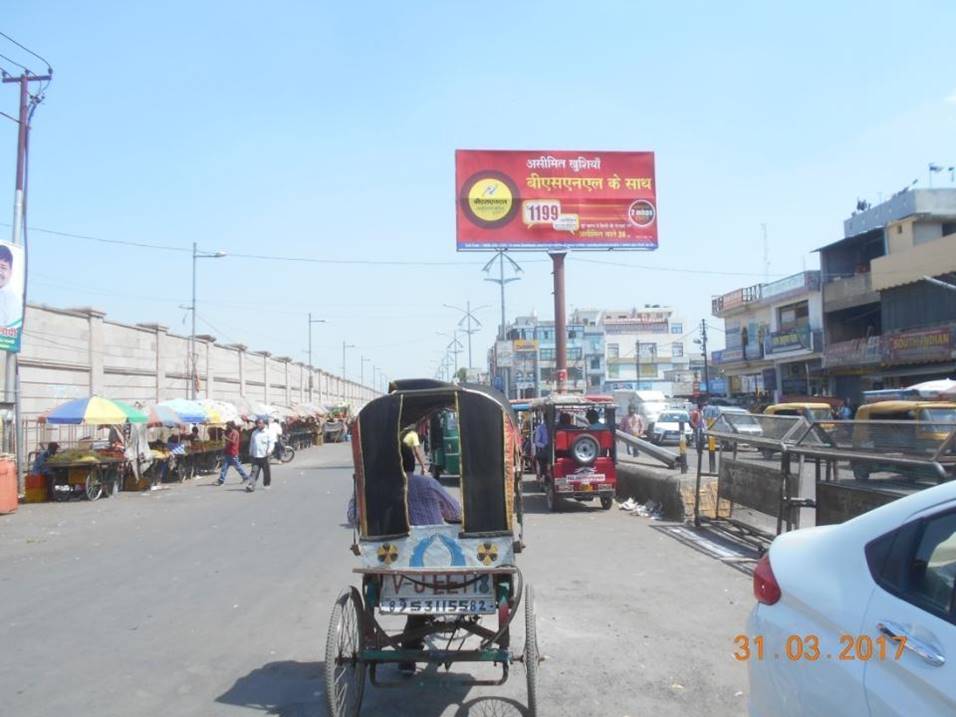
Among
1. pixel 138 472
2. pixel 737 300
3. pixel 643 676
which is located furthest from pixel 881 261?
pixel 643 676

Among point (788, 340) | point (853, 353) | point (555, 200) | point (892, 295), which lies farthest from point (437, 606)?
point (788, 340)

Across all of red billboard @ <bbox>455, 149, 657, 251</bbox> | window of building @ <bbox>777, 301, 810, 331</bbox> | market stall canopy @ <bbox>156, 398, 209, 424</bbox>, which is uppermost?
red billboard @ <bbox>455, 149, 657, 251</bbox>

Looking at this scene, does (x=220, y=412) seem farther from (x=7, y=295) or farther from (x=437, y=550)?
(x=437, y=550)

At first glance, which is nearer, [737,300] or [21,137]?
[21,137]

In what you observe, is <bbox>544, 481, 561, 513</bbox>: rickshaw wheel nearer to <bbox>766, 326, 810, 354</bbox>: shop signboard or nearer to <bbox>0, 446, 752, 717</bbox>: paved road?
<bbox>0, 446, 752, 717</bbox>: paved road

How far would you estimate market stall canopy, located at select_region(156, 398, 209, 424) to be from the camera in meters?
24.7

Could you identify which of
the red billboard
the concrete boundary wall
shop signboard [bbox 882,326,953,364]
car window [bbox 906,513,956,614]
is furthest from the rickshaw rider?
shop signboard [bbox 882,326,953,364]

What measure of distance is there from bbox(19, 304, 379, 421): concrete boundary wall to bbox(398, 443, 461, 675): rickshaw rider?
21107 millimetres

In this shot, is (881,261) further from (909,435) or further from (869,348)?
(909,435)

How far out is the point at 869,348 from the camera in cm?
3791

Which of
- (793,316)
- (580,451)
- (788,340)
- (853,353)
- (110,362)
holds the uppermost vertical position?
(793,316)

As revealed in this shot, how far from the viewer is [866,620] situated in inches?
114

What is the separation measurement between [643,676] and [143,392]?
29657 millimetres

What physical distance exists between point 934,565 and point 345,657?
3333 mm
